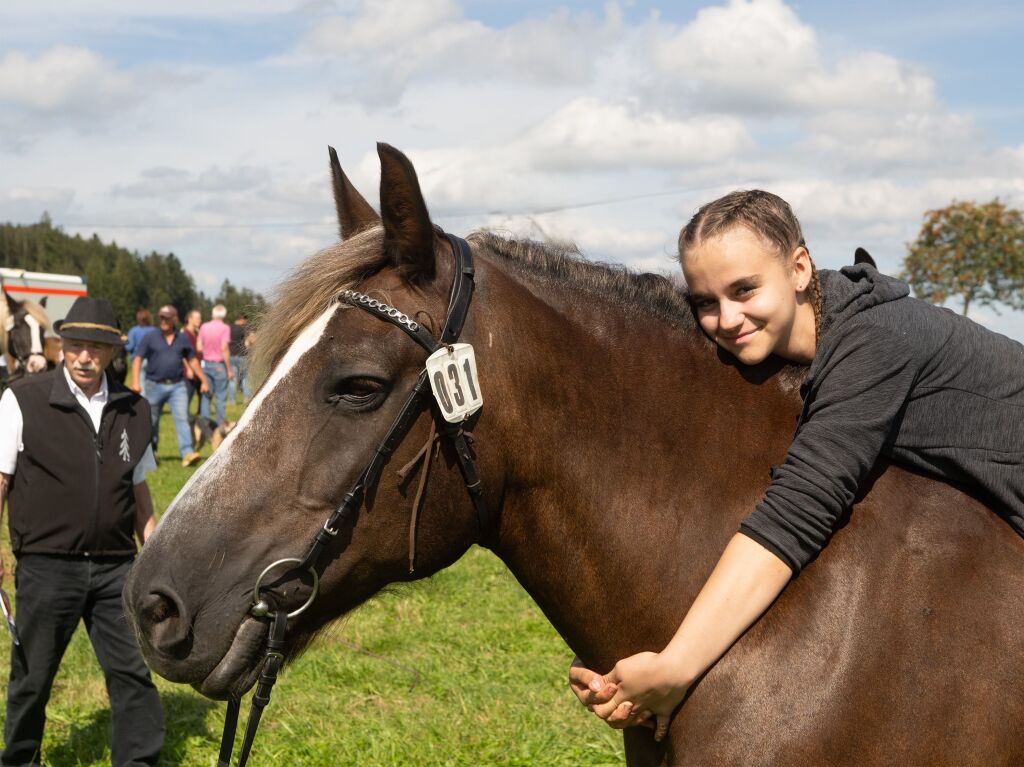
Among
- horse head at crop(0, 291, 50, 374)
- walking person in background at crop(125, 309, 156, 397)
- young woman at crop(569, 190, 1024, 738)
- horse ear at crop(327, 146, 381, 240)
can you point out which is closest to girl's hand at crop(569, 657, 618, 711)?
young woman at crop(569, 190, 1024, 738)

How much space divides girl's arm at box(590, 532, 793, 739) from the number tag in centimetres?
71

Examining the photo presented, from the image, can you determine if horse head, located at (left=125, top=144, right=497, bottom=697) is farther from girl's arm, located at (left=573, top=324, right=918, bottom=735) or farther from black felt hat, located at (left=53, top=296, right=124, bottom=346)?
black felt hat, located at (left=53, top=296, right=124, bottom=346)

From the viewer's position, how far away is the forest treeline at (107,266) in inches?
3374

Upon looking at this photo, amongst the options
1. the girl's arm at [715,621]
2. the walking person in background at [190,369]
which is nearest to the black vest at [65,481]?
the girl's arm at [715,621]

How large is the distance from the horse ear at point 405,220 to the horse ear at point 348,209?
1.12ft

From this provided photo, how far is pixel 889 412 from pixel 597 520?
75cm

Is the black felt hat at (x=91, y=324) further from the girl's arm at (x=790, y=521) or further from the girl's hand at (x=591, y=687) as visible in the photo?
the girl's arm at (x=790, y=521)

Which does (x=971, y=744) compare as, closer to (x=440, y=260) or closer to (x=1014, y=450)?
(x=1014, y=450)

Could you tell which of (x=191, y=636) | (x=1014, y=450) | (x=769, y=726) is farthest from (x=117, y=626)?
(x=1014, y=450)

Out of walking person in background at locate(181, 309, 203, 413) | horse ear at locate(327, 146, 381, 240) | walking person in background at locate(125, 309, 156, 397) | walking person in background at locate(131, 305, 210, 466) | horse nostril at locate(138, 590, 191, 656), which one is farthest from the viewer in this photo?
walking person in background at locate(125, 309, 156, 397)

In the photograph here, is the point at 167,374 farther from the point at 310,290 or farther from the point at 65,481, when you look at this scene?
the point at 310,290

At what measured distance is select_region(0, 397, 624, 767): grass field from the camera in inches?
212

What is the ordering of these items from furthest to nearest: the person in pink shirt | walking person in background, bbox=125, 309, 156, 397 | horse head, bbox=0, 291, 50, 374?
walking person in background, bbox=125, 309, 156, 397 → the person in pink shirt → horse head, bbox=0, 291, 50, 374

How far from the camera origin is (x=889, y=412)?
2223 millimetres
